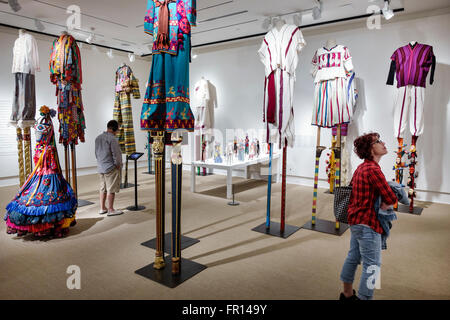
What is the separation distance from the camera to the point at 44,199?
3400mm

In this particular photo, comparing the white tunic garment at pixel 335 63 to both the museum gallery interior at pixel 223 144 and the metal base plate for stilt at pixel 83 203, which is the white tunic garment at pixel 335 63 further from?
the metal base plate for stilt at pixel 83 203

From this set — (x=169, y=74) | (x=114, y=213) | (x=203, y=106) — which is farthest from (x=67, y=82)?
(x=203, y=106)

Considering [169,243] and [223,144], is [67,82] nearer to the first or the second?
[169,243]

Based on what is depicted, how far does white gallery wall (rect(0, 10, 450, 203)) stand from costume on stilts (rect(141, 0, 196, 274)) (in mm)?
4530

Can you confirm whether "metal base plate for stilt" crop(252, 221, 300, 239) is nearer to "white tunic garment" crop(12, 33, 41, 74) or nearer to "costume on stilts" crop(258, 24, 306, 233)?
"costume on stilts" crop(258, 24, 306, 233)

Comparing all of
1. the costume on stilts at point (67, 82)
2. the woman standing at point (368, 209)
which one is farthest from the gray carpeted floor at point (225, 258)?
the costume on stilts at point (67, 82)

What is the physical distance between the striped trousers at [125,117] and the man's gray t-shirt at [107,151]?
236 centimetres

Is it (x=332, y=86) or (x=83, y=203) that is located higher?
(x=332, y=86)

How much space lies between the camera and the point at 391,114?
18.7 feet

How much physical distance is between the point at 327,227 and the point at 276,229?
677mm

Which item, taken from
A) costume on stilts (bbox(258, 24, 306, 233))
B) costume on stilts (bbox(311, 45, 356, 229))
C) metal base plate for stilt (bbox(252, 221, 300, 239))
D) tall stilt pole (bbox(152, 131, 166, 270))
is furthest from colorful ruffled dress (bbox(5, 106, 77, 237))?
costume on stilts (bbox(311, 45, 356, 229))

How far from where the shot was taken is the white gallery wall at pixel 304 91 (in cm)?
529

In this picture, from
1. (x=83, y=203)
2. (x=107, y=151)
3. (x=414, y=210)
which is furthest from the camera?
(x=83, y=203)

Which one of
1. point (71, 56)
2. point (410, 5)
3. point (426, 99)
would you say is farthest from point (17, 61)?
point (426, 99)
